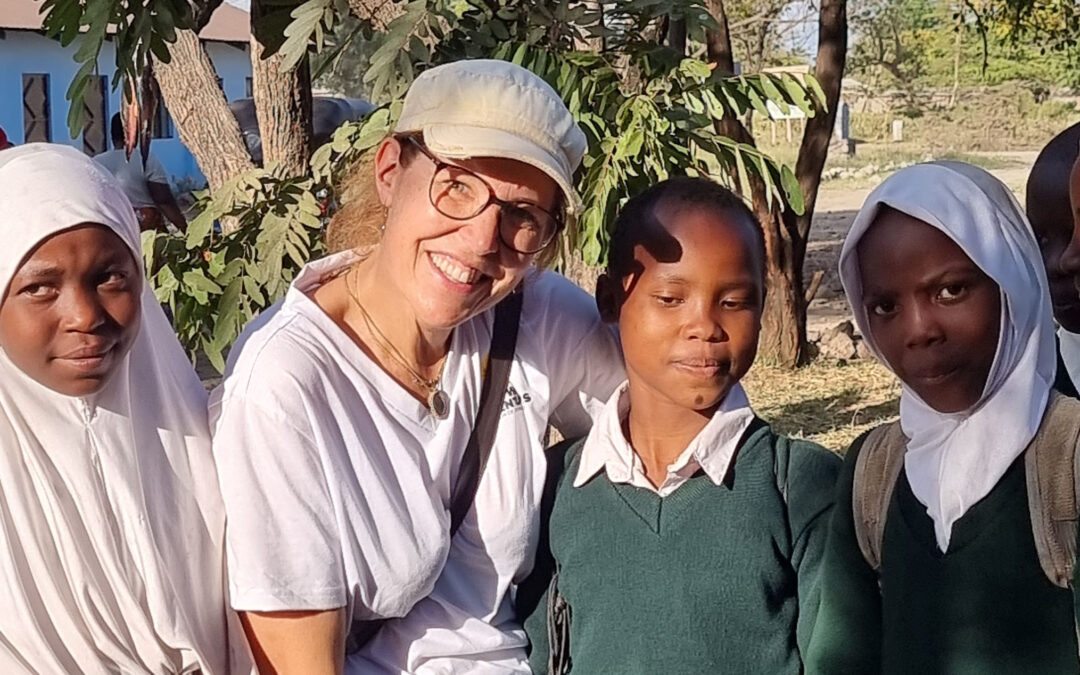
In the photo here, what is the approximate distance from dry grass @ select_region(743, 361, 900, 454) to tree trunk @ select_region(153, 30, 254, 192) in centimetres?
325

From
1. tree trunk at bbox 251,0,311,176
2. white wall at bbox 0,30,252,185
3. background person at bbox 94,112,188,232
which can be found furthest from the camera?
white wall at bbox 0,30,252,185

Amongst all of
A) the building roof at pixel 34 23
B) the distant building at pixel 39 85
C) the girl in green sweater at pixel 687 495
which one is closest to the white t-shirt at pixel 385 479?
the girl in green sweater at pixel 687 495

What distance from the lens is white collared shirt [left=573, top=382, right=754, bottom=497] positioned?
216 cm

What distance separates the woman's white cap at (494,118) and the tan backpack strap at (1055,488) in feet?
2.56

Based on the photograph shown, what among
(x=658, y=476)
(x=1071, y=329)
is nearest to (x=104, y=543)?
(x=658, y=476)

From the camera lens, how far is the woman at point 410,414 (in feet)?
6.86

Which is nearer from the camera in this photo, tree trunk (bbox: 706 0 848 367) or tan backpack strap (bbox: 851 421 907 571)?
tan backpack strap (bbox: 851 421 907 571)

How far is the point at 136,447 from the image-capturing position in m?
2.06

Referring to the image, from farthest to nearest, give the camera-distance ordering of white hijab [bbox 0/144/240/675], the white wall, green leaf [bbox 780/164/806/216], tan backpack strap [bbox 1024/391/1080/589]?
the white wall < green leaf [bbox 780/164/806/216] < white hijab [bbox 0/144/240/675] < tan backpack strap [bbox 1024/391/1080/589]

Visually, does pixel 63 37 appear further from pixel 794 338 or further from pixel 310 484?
pixel 794 338

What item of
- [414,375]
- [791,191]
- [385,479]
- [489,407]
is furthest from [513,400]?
[791,191]

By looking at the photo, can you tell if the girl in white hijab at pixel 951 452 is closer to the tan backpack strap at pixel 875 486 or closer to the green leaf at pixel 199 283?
the tan backpack strap at pixel 875 486

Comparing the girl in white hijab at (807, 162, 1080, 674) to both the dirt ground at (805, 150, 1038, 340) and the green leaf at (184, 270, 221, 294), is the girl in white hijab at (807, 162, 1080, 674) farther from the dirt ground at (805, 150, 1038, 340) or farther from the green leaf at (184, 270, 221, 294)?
the dirt ground at (805, 150, 1038, 340)

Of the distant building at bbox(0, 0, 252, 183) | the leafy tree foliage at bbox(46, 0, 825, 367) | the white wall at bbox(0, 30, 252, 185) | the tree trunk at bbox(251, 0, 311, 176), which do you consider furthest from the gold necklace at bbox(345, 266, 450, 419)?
the white wall at bbox(0, 30, 252, 185)
